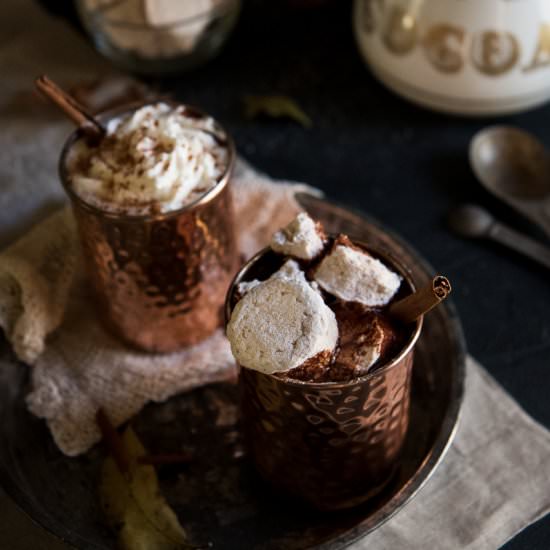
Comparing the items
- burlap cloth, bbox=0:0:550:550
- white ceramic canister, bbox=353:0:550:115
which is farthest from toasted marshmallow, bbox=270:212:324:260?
white ceramic canister, bbox=353:0:550:115

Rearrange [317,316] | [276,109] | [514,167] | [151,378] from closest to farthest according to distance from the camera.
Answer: [317,316] → [151,378] → [514,167] → [276,109]

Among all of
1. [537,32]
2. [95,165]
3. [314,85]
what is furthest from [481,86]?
[95,165]

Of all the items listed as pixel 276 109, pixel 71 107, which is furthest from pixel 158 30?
pixel 71 107

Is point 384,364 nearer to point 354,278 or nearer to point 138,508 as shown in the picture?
point 354,278

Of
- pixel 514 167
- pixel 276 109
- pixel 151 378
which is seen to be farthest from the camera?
pixel 276 109

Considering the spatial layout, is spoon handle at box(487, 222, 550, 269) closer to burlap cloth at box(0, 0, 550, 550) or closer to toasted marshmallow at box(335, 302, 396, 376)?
burlap cloth at box(0, 0, 550, 550)

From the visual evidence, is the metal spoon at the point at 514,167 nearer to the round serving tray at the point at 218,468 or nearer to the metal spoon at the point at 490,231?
the metal spoon at the point at 490,231

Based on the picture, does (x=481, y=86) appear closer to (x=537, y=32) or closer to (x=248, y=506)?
(x=537, y=32)
